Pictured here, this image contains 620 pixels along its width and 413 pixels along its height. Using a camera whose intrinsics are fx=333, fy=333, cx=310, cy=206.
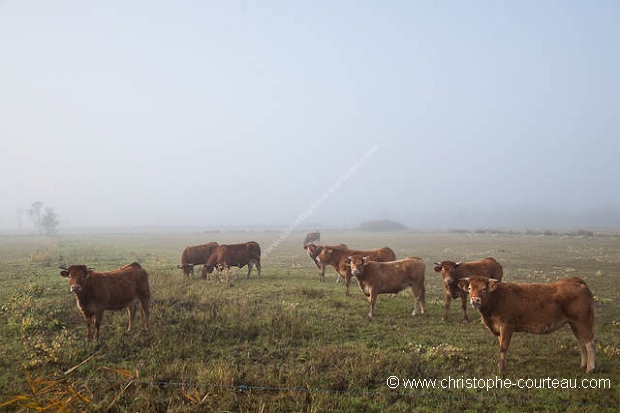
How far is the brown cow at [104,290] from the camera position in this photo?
7.83 m

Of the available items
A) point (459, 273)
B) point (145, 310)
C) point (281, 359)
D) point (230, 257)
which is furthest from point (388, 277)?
point (230, 257)

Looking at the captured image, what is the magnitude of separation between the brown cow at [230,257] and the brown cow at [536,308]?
1222 cm

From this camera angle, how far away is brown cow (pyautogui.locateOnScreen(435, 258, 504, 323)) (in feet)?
32.9

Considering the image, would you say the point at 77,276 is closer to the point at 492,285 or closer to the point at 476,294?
the point at 476,294

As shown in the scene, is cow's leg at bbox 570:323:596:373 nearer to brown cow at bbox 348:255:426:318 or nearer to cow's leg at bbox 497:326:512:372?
cow's leg at bbox 497:326:512:372

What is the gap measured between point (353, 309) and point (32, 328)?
9100 millimetres

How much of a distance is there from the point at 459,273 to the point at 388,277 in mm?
2171

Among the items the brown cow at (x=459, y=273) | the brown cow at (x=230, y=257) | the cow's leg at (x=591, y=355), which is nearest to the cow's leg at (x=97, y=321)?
the brown cow at (x=230, y=257)

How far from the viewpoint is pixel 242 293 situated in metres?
13.4

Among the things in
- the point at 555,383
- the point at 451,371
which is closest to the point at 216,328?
the point at 451,371

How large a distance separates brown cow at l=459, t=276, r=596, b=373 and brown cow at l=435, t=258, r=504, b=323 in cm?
297

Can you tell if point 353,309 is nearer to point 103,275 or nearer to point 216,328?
point 216,328

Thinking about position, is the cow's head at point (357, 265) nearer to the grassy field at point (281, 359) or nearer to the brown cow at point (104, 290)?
the grassy field at point (281, 359)

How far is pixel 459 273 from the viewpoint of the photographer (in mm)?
10383
